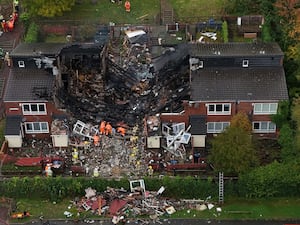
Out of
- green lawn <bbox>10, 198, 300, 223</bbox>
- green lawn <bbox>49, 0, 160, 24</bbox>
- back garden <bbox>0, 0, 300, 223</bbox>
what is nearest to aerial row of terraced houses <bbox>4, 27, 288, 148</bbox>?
back garden <bbox>0, 0, 300, 223</bbox>

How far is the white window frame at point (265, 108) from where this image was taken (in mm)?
54281

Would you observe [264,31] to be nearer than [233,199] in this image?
No

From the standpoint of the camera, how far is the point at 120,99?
59156 mm

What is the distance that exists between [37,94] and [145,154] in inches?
411

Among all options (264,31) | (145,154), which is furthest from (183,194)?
(264,31)

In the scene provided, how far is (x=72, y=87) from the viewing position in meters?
60.1

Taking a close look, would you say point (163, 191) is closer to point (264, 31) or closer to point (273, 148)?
point (273, 148)

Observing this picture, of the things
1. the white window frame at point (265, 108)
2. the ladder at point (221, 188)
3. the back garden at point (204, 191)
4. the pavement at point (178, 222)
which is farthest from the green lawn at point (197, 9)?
the pavement at point (178, 222)

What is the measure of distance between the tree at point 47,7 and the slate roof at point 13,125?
15.8m

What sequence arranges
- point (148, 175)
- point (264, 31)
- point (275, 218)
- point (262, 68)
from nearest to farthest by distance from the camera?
point (275, 218) < point (148, 175) < point (262, 68) < point (264, 31)

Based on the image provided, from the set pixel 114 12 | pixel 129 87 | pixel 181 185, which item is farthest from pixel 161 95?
pixel 114 12

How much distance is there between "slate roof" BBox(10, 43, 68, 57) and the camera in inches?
2258

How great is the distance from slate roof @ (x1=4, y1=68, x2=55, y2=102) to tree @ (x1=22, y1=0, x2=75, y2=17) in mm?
11538

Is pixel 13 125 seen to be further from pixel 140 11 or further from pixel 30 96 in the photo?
pixel 140 11
